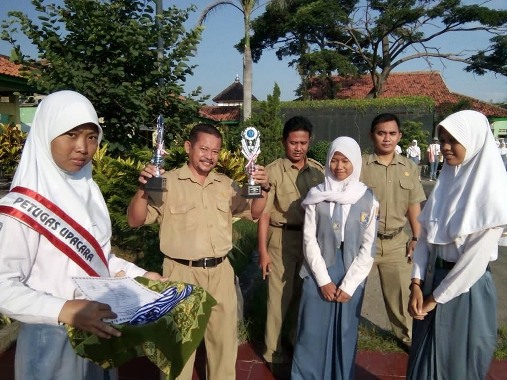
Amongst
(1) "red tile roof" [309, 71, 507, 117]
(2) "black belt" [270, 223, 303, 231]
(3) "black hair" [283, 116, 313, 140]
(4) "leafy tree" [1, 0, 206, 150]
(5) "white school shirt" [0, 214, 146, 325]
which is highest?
(1) "red tile roof" [309, 71, 507, 117]

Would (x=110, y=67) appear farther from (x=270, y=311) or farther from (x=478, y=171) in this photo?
(x=478, y=171)

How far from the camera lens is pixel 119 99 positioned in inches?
169

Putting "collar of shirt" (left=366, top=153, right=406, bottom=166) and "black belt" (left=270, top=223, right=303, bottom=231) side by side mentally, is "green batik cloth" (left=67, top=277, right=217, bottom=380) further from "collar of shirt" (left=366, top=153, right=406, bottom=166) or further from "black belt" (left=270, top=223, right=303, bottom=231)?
"collar of shirt" (left=366, top=153, right=406, bottom=166)

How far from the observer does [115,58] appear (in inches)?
166

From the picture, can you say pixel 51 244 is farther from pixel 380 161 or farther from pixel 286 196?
pixel 380 161

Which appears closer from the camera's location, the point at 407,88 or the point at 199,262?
the point at 199,262

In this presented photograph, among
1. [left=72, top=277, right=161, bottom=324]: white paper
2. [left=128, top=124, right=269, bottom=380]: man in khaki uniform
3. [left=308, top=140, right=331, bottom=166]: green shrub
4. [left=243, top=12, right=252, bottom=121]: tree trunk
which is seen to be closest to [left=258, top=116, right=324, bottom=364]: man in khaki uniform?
[left=128, top=124, right=269, bottom=380]: man in khaki uniform

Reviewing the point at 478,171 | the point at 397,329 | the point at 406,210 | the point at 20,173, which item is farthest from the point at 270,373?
the point at 20,173

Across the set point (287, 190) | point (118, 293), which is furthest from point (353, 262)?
point (118, 293)

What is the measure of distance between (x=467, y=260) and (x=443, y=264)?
20 centimetres

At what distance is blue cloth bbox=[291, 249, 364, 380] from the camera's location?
2.52m

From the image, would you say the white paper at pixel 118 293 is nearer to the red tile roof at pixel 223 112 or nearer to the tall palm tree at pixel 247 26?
the tall palm tree at pixel 247 26

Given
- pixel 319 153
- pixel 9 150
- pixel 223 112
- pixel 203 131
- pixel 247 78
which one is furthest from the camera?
pixel 223 112

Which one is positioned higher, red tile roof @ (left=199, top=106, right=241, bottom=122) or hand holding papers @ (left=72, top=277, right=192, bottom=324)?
red tile roof @ (left=199, top=106, right=241, bottom=122)
